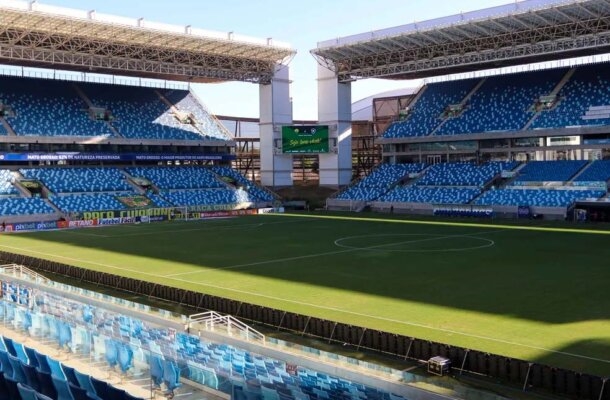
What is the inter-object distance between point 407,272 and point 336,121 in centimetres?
4939

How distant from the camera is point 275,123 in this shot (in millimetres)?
82062

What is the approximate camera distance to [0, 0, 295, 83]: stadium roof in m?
58.0

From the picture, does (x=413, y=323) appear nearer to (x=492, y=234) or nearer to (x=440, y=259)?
(x=440, y=259)

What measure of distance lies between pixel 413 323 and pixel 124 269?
745 inches

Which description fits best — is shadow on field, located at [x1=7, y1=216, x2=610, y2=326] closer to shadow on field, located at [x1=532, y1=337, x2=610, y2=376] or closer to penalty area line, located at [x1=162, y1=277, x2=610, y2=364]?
penalty area line, located at [x1=162, y1=277, x2=610, y2=364]

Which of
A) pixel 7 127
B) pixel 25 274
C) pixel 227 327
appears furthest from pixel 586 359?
pixel 7 127

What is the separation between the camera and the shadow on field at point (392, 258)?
87.8 ft

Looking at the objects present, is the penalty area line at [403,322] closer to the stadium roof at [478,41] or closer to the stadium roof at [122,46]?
the stadium roof at [122,46]

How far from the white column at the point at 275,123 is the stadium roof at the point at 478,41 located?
5.95m

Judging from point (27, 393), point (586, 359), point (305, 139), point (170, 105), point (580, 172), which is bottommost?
point (586, 359)

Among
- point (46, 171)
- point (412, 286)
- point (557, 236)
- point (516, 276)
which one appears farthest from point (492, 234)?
point (46, 171)

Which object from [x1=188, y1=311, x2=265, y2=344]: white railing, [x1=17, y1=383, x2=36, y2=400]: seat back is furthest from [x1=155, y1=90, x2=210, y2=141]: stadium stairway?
[x1=17, y1=383, x2=36, y2=400]: seat back

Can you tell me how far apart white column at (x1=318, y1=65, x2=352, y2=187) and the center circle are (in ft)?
106

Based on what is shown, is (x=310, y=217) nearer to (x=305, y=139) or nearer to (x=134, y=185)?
(x=305, y=139)
